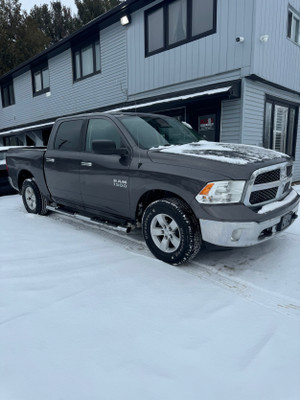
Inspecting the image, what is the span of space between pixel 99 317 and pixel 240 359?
112 centimetres

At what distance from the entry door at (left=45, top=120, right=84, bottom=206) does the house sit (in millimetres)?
4234

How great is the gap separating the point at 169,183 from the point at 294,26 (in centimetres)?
923

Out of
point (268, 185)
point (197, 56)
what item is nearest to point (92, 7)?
point (197, 56)

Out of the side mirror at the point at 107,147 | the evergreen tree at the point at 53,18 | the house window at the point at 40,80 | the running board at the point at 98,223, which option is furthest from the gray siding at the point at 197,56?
the evergreen tree at the point at 53,18

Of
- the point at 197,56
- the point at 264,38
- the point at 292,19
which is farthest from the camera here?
the point at 292,19

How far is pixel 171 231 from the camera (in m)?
3.31

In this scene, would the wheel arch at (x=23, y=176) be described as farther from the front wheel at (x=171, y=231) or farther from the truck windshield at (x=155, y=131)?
the front wheel at (x=171, y=231)

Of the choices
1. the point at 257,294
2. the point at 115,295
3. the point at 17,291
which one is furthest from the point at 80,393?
the point at 257,294

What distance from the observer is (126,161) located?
367cm

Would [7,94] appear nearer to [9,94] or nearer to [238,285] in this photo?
[9,94]

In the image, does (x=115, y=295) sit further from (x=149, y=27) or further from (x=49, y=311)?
(x=149, y=27)

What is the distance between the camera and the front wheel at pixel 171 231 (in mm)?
3146

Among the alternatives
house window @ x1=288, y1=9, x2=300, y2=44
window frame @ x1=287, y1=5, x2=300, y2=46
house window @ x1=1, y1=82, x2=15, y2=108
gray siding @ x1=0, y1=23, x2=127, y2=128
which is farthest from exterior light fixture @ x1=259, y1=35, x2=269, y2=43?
house window @ x1=1, y1=82, x2=15, y2=108

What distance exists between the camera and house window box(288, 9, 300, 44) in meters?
8.99
